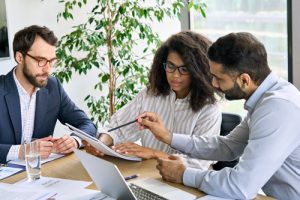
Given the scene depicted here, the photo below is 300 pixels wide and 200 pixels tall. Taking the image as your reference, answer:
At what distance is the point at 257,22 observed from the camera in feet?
10.5

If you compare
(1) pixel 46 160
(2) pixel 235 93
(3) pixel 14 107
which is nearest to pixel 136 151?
(1) pixel 46 160

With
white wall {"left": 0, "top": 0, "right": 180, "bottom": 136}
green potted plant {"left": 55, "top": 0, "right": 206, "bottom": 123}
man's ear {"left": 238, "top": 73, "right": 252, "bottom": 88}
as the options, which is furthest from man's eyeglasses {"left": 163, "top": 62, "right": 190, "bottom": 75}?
white wall {"left": 0, "top": 0, "right": 180, "bottom": 136}

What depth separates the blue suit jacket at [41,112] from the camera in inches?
85.2

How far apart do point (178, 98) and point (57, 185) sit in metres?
0.87

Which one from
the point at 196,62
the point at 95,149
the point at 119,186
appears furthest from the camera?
the point at 196,62

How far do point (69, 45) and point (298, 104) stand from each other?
2.12 meters

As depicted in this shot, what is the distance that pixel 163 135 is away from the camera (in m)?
1.91

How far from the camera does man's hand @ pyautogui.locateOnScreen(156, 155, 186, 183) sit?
4.96ft

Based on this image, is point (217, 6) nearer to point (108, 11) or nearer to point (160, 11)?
point (160, 11)

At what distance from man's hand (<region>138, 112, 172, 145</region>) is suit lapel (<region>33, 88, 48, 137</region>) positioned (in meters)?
0.63

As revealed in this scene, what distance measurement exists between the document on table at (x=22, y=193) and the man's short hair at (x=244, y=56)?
776 mm

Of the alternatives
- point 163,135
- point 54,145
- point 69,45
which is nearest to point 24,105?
point 54,145

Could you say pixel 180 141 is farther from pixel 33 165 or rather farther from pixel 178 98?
pixel 33 165

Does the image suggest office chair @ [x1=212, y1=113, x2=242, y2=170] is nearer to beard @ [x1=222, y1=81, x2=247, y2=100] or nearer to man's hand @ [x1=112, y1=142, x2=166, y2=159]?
man's hand @ [x1=112, y1=142, x2=166, y2=159]
